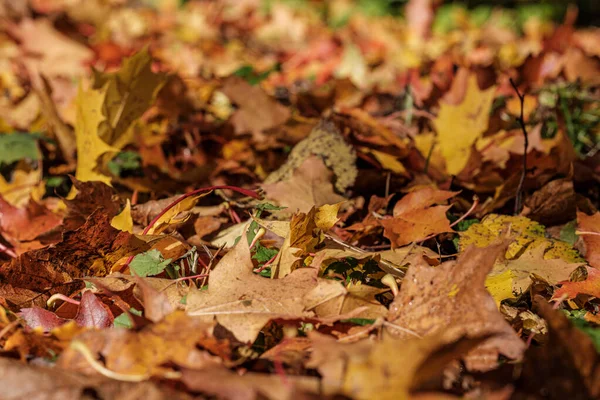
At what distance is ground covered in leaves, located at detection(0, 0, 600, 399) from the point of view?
0.63 meters

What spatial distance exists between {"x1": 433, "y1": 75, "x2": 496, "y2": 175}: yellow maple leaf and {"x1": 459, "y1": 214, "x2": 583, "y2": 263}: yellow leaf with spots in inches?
10.6

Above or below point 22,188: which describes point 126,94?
above

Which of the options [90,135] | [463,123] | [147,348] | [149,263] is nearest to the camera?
[147,348]

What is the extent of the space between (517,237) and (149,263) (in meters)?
0.68

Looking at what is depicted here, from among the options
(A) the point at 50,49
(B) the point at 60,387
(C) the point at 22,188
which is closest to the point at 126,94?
(C) the point at 22,188

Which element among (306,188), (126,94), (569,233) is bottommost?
(569,233)

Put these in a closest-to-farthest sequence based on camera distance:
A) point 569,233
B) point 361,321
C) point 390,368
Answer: point 390,368
point 361,321
point 569,233

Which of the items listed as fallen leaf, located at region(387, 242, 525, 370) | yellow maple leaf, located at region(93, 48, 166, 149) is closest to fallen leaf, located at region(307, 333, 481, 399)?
fallen leaf, located at region(387, 242, 525, 370)

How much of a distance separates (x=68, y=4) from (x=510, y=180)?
307 cm

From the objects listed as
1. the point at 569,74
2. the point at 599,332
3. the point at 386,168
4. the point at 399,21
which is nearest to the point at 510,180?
the point at 386,168

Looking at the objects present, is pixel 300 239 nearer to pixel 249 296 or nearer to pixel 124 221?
pixel 249 296

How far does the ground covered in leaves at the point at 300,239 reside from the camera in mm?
632

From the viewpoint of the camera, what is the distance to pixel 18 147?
4.84ft

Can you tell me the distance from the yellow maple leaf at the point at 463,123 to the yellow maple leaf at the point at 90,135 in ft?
2.58
